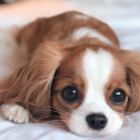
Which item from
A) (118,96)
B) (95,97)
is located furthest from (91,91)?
(118,96)

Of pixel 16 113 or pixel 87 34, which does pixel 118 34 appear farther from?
pixel 16 113

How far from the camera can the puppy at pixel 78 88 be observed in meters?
1.17

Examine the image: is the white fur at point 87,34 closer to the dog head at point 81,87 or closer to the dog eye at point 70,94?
the dog head at point 81,87

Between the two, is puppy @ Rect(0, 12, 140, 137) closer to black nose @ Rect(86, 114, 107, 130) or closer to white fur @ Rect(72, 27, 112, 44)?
black nose @ Rect(86, 114, 107, 130)

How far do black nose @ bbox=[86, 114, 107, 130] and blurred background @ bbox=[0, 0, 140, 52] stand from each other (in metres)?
1.10

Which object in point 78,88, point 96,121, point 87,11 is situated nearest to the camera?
point 96,121

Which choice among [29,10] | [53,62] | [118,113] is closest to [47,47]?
[53,62]

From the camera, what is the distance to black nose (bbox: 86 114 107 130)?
1.13m

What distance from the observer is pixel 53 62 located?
4.49 feet

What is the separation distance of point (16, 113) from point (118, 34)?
121 cm

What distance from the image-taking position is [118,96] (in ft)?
4.18

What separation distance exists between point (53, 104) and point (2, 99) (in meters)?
0.23

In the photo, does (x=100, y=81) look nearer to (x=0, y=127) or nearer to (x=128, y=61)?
(x=128, y=61)

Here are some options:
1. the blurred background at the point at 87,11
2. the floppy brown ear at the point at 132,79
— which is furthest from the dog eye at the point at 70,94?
the blurred background at the point at 87,11
